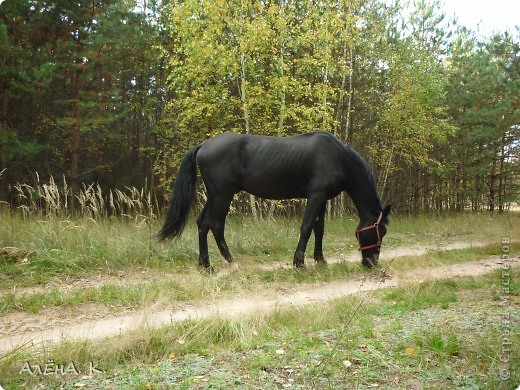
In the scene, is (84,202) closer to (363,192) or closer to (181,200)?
(181,200)

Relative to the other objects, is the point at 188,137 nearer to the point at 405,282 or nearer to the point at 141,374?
the point at 405,282

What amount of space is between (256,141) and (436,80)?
1050cm

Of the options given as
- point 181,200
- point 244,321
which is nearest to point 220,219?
point 181,200

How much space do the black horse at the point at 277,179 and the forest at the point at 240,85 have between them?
3.88m

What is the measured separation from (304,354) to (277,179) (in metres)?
3.90

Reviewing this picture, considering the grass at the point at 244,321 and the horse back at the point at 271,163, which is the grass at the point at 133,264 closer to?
the grass at the point at 244,321

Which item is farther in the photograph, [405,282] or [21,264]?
[21,264]

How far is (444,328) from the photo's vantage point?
132 inches

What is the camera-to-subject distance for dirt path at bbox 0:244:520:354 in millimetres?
3656

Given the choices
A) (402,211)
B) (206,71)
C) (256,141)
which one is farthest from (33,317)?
(402,211)

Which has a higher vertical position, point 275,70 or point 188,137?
point 275,70

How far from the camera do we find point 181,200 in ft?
21.3

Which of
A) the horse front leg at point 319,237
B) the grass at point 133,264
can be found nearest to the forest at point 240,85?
the grass at point 133,264

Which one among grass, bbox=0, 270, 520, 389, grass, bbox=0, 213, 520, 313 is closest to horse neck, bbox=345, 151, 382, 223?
grass, bbox=0, 213, 520, 313
